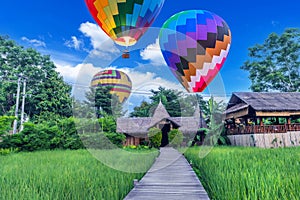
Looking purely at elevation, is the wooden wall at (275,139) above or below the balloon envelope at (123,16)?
below

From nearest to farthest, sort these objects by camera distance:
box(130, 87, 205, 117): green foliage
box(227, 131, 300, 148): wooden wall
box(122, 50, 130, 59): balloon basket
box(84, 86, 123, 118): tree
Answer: box(84, 86, 123, 118): tree, box(122, 50, 130, 59): balloon basket, box(130, 87, 205, 117): green foliage, box(227, 131, 300, 148): wooden wall

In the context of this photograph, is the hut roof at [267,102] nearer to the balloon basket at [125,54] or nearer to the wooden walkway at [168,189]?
the wooden walkway at [168,189]

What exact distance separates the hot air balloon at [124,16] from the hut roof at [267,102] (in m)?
8.89

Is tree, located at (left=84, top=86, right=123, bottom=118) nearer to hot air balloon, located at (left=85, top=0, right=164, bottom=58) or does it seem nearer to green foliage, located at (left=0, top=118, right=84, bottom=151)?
hot air balloon, located at (left=85, top=0, right=164, bottom=58)

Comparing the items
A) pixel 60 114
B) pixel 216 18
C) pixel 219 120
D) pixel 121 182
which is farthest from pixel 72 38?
pixel 121 182

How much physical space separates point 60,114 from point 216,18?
56.0 ft

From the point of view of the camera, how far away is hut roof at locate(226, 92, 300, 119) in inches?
508

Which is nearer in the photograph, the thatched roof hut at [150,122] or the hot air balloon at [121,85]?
the hot air balloon at [121,85]

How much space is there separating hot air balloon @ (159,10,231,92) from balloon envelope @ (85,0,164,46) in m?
2.10

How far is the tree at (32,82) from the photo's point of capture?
21422 millimetres

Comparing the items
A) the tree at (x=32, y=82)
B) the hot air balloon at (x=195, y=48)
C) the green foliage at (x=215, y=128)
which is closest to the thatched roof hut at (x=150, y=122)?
the green foliage at (x=215, y=128)

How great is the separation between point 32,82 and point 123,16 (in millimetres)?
19964

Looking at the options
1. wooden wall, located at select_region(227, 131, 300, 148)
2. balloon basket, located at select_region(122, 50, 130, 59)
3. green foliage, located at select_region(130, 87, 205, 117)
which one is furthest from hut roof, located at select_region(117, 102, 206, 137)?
balloon basket, located at select_region(122, 50, 130, 59)

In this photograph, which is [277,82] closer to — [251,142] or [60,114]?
[251,142]
